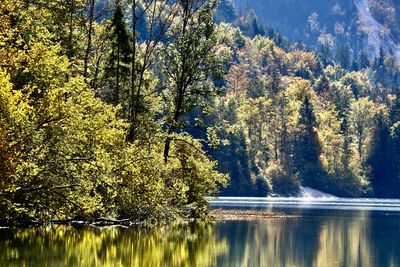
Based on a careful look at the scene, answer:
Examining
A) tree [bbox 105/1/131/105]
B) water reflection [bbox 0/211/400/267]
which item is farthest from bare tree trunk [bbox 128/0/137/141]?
water reflection [bbox 0/211/400/267]

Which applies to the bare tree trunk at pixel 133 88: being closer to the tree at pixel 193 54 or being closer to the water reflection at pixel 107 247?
the tree at pixel 193 54

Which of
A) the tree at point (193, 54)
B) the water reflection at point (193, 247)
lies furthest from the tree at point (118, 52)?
the water reflection at point (193, 247)

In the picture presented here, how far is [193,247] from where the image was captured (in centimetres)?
4194

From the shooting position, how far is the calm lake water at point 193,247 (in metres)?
34.5

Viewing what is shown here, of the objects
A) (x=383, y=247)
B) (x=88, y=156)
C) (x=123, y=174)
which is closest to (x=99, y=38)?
(x=123, y=174)

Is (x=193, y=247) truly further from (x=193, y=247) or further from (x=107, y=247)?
(x=107, y=247)

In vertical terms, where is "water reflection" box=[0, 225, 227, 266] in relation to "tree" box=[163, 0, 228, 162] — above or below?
below

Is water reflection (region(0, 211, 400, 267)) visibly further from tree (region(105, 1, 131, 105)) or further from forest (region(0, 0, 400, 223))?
tree (region(105, 1, 131, 105))

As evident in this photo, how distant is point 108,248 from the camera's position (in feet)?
127

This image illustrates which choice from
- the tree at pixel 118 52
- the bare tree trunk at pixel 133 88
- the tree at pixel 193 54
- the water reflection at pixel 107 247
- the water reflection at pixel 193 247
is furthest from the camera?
the tree at pixel 193 54

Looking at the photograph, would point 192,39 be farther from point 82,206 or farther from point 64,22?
point 82,206

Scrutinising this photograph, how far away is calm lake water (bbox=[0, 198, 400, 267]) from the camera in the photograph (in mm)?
34469

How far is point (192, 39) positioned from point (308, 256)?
3259 cm

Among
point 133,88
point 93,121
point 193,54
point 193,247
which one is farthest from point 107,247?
point 193,54
